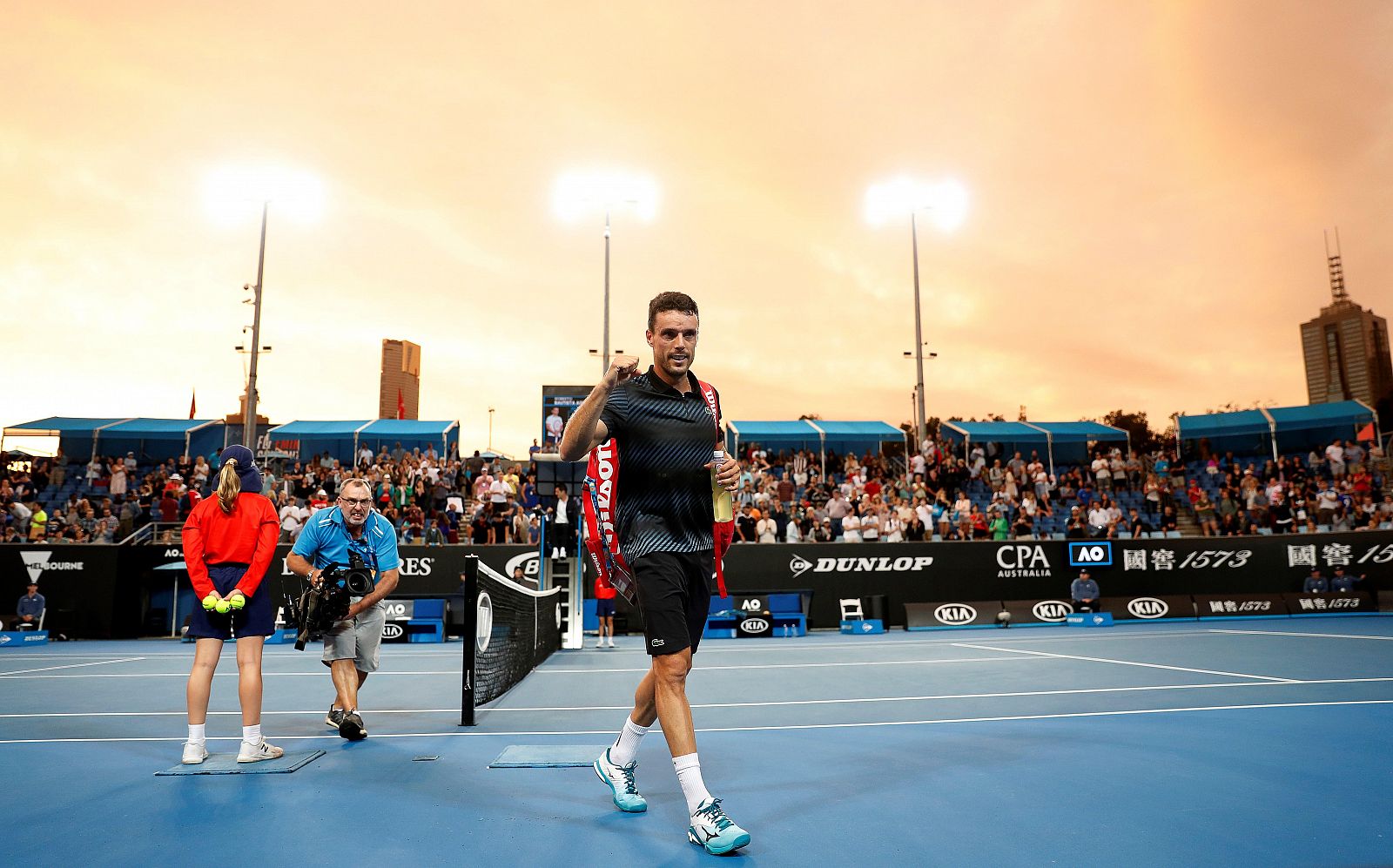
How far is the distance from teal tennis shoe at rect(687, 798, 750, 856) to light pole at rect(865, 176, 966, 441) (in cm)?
2379

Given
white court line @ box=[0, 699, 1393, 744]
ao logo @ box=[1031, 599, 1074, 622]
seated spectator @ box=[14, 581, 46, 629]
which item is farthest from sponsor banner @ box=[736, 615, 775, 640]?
seated spectator @ box=[14, 581, 46, 629]

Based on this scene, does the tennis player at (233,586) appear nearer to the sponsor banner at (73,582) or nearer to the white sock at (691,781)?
the white sock at (691,781)

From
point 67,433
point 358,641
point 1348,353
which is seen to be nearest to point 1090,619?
point 358,641

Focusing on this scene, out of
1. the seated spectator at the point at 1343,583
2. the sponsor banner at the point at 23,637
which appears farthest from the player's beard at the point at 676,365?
the seated spectator at the point at 1343,583

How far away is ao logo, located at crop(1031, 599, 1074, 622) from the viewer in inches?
739

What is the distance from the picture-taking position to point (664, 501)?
150 inches

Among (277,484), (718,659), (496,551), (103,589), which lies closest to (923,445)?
(496,551)

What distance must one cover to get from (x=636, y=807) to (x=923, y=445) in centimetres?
2297

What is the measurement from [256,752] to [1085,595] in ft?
58.8

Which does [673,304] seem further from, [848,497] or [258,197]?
[258,197]

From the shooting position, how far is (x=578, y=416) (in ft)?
11.5

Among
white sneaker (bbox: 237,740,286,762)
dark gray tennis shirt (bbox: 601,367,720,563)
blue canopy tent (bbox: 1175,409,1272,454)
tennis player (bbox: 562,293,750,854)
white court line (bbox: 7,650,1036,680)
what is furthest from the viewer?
blue canopy tent (bbox: 1175,409,1272,454)

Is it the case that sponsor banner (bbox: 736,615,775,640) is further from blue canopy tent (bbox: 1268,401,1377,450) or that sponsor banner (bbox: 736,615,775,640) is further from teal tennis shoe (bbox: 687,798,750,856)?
blue canopy tent (bbox: 1268,401,1377,450)

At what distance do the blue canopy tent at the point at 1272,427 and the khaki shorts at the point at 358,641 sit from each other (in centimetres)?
2812
